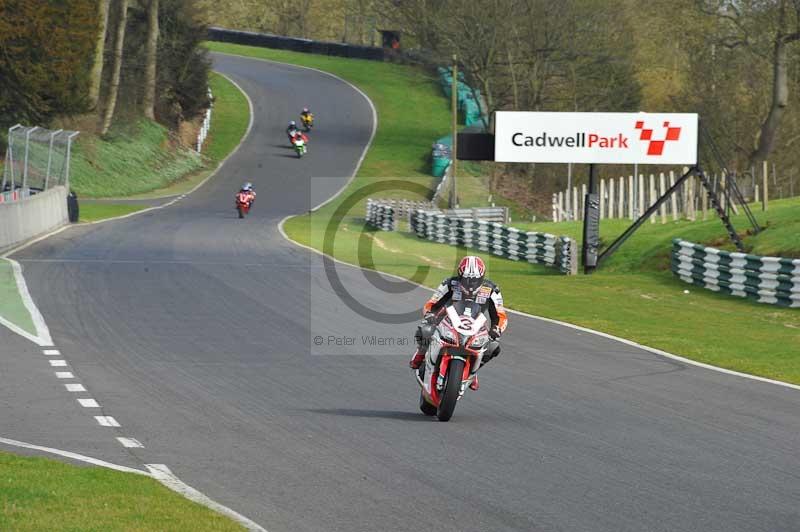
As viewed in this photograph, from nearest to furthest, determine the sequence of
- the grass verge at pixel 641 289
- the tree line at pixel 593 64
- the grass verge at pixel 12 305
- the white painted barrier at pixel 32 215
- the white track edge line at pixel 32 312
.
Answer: the white track edge line at pixel 32 312 → the grass verge at pixel 12 305 → the grass verge at pixel 641 289 → the white painted barrier at pixel 32 215 → the tree line at pixel 593 64

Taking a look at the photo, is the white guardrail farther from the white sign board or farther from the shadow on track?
the shadow on track

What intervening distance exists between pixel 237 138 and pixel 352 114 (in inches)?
375

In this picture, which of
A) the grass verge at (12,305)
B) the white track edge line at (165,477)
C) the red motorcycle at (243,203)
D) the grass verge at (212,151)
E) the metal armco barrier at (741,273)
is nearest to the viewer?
the white track edge line at (165,477)

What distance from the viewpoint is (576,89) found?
2665 inches

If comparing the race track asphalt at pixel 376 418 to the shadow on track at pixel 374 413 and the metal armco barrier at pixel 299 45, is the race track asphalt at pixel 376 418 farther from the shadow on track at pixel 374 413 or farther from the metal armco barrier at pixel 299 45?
the metal armco barrier at pixel 299 45

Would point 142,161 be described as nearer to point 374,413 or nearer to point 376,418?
point 374,413

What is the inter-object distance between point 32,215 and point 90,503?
28159mm

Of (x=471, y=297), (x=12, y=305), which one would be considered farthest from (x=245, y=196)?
(x=471, y=297)

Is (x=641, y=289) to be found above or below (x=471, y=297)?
below

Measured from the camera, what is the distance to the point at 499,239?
39.4 m

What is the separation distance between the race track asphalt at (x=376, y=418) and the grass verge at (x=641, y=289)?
5.12 ft

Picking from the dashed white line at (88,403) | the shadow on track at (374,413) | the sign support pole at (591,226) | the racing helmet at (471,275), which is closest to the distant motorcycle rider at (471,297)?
the racing helmet at (471,275)

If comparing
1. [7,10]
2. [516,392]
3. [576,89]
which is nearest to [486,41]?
[576,89]

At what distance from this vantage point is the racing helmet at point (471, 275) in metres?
12.3
